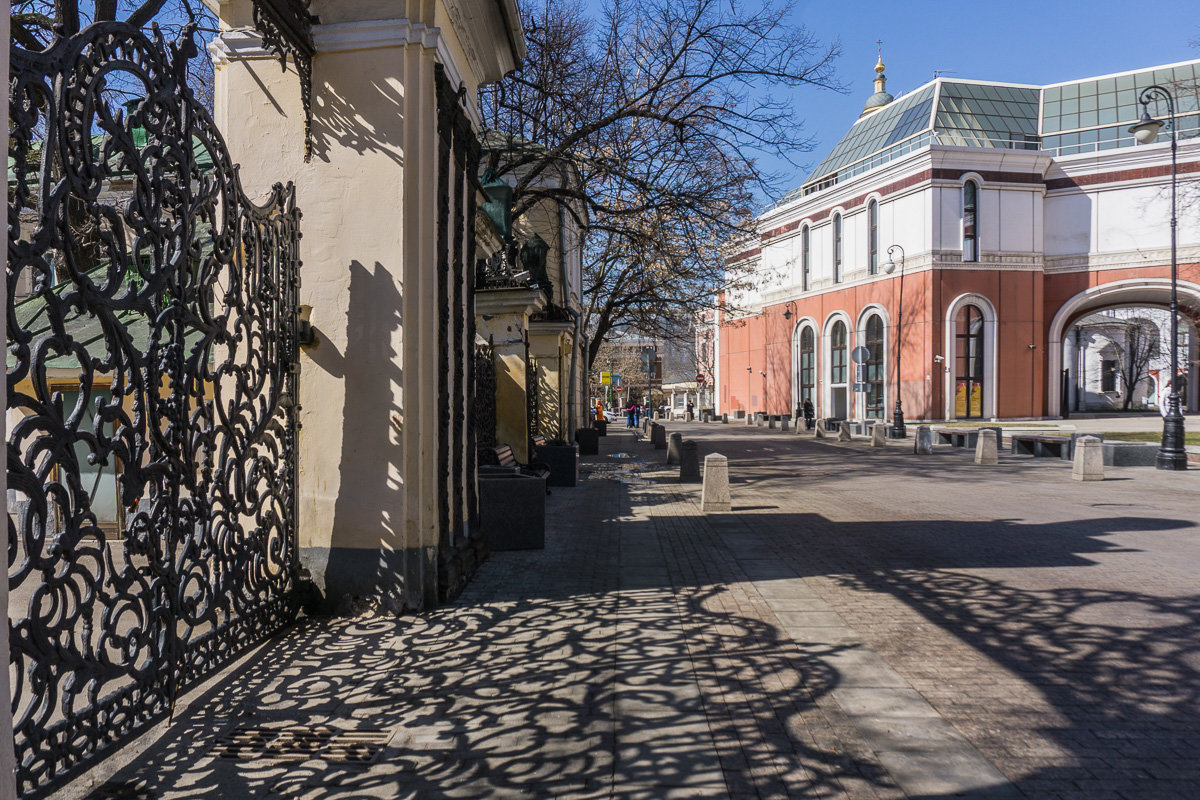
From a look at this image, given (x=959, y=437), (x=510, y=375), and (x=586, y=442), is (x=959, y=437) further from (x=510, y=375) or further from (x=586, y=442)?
(x=510, y=375)

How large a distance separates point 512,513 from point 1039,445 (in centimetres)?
1904

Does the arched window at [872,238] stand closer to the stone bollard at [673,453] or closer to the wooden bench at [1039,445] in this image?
the wooden bench at [1039,445]

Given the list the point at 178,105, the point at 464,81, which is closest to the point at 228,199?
the point at 178,105

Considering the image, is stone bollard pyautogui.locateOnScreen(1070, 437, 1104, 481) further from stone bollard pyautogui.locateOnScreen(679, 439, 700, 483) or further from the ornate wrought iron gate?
the ornate wrought iron gate

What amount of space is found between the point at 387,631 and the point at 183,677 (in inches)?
57.6

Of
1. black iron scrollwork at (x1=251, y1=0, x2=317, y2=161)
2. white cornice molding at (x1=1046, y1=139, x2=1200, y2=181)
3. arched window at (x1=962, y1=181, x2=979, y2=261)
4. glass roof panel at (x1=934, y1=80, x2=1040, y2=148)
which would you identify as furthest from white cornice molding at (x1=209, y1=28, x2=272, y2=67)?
white cornice molding at (x1=1046, y1=139, x2=1200, y2=181)

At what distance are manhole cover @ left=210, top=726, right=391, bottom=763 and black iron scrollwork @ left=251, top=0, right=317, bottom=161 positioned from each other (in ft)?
13.5

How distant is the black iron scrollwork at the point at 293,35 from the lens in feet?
15.9

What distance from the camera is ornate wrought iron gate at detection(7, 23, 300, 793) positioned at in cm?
279

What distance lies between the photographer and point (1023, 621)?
5285mm

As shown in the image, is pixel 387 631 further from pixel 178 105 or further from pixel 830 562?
pixel 830 562

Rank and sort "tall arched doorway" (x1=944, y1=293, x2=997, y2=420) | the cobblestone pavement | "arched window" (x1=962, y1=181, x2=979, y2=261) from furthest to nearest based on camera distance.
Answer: "tall arched doorway" (x1=944, y1=293, x2=997, y2=420) < "arched window" (x1=962, y1=181, x2=979, y2=261) < the cobblestone pavement

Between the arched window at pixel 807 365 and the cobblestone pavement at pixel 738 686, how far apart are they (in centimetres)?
4513

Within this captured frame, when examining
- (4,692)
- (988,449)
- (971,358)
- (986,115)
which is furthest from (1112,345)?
(4,692)
